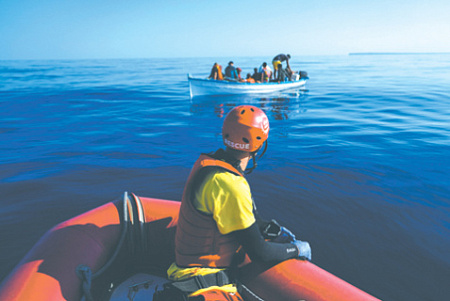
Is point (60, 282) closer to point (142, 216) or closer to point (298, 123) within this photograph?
point (142, 216)

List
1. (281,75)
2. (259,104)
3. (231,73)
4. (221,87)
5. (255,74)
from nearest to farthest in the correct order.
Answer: (259,104) < (221,87) < (231,73) < (255,74) < (281,75)

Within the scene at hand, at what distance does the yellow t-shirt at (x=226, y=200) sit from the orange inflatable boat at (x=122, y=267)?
34.4 inches

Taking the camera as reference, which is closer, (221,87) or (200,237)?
(200,237)

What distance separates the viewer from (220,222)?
67.5 inches

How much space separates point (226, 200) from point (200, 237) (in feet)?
1.29

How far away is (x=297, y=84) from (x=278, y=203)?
18061mm

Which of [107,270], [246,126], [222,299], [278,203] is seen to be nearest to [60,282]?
[107,270]

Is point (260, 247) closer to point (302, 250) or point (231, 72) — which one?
point (302, 250)

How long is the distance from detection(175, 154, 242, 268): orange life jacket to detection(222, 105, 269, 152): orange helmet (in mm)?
205

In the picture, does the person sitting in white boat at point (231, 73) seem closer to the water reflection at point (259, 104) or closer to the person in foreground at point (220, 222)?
the water reflection at point (259, 104)

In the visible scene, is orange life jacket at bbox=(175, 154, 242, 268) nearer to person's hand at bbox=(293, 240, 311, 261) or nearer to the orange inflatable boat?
the orange inflatable boat

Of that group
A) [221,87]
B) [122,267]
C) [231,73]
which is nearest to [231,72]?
[231,73]

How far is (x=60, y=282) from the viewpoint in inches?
81.3

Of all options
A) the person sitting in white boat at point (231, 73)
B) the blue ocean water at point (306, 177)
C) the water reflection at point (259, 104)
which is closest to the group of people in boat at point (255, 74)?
the person sitting in white boat at point (231, 73)
